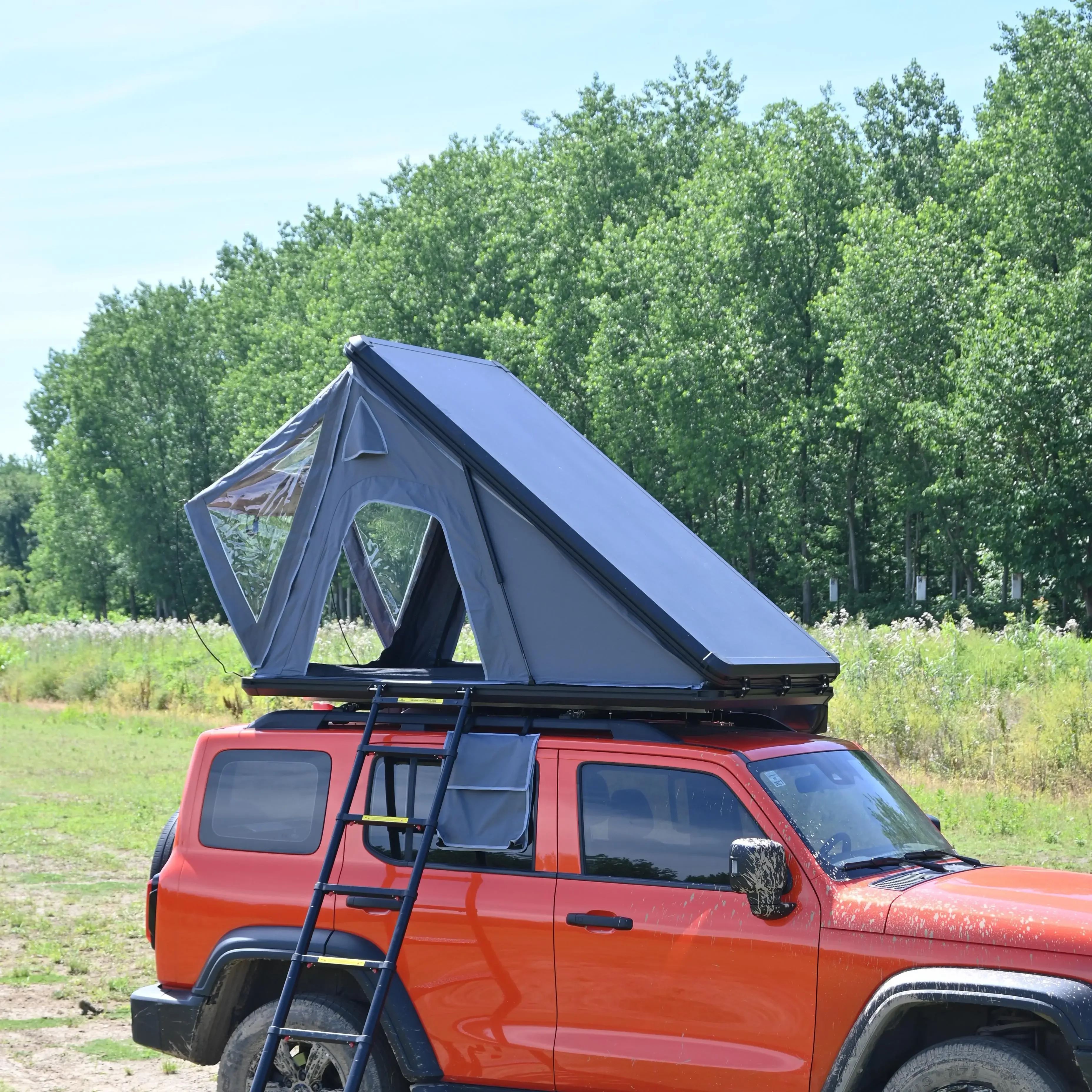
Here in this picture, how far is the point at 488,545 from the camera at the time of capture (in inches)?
251

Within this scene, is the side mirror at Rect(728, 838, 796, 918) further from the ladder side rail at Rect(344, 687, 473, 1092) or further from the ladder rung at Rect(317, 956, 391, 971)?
the ladder rung at Rect(317, 956, 391, 971)

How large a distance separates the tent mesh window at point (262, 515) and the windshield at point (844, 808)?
9.58 feet

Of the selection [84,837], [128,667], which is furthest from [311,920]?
[128,667]

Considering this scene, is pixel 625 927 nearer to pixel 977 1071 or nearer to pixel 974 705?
pixel 977 1071

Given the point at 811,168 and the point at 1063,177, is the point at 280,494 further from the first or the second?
the point at 811,168

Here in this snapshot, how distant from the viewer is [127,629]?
109 ft

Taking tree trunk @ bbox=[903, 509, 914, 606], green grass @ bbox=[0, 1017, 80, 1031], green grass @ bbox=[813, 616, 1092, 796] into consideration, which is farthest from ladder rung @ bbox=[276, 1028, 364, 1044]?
tree trunk @ bbox=[903, 509, 914, 606]

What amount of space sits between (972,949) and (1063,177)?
42.2 metres

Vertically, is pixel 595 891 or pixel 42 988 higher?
pixel 595 891

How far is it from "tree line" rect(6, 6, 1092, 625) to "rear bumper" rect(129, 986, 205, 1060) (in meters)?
26.8

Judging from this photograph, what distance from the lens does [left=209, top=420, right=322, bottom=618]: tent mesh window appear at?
7.04 m

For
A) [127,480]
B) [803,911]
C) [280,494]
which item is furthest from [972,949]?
[127,480]

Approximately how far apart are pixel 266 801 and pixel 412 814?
0.76 metres

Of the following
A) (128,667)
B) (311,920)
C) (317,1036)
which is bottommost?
(128,667)
